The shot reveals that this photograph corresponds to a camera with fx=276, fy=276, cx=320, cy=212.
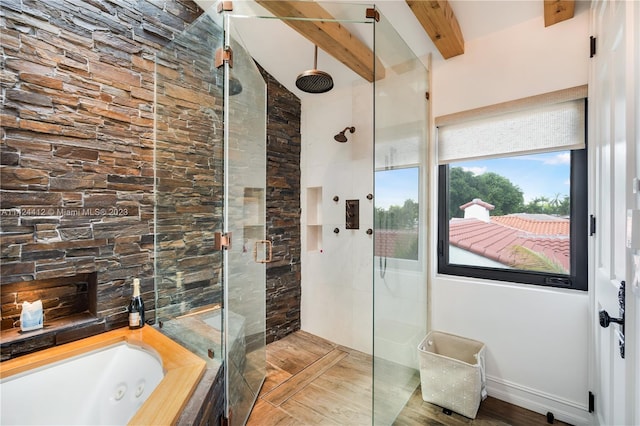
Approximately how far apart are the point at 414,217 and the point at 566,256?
0.98m

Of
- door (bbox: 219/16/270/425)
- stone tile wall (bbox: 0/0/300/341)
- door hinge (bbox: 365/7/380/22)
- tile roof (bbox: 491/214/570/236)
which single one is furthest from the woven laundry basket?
door hinge (bbox: 365/7/380/22)

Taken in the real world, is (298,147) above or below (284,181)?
above

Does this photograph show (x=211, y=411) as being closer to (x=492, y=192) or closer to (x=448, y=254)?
(x=448, y=254)

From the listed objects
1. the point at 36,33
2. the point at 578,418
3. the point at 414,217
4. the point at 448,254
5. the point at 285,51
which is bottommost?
the point at 578,418

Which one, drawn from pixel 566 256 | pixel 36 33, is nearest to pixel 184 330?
pixel 36 33

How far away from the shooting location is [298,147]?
10.3ft

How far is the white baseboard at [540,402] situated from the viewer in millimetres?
1679

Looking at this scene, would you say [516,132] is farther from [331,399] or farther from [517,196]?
[331,399]

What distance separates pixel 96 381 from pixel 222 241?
104 cm

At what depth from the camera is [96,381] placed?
154 centimetres

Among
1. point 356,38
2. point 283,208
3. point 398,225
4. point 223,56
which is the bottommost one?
point 398,225

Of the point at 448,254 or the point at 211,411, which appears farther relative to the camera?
the point at 448,254

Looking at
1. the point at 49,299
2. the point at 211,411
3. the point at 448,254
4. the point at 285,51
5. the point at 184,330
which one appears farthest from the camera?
the point at 285,51

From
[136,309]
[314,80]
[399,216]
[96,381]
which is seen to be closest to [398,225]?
[399,216]
